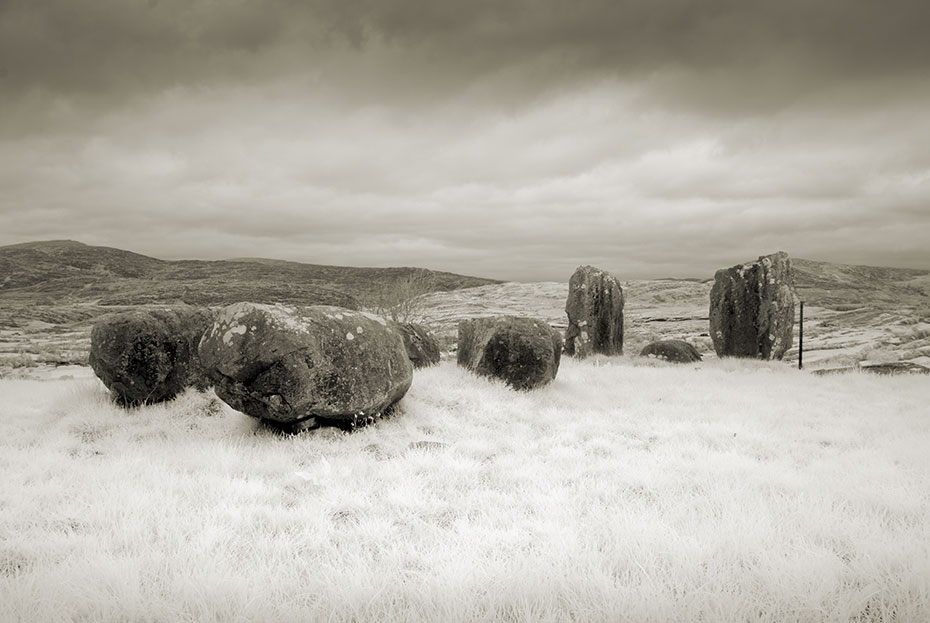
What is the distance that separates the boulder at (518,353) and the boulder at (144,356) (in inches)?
260

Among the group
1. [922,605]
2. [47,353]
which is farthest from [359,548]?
[47,353]

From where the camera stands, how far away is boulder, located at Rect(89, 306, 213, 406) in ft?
35.9

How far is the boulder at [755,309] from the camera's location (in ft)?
68.3

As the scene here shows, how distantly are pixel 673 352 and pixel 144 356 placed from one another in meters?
18.3

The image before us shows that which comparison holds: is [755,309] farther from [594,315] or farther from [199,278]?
[199,278]

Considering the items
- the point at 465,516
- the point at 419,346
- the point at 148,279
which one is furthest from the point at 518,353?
the point at 148,279

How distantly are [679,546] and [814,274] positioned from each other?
399 feet

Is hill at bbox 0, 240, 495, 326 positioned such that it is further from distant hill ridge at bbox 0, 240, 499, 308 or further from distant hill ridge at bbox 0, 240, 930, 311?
distant hill ridge at bbox 0, 240, 930, 311

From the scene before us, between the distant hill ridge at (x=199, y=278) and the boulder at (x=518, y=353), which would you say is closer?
the boulder at (x=518, y=353)

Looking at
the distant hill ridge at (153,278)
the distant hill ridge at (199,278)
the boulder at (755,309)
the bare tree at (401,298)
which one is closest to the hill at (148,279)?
the distant hill ridge at (153,278)

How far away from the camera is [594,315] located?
2273 cm

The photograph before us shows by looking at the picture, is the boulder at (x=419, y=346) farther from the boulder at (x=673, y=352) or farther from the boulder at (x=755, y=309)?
the boulder at (x=755, y=309)

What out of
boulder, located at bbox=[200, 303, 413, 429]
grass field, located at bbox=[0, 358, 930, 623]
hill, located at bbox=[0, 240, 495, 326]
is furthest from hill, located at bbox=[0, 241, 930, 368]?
boulder, located at bbox=[200, 303, 413, 429]

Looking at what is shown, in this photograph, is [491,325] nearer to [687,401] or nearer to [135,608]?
[687,401]
